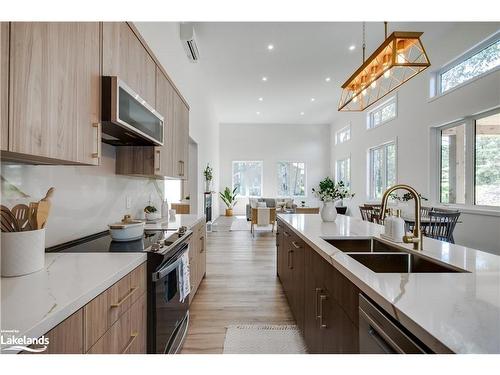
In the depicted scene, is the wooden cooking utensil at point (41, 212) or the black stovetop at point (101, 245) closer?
the wooden cooking utensil at point (41, 212)

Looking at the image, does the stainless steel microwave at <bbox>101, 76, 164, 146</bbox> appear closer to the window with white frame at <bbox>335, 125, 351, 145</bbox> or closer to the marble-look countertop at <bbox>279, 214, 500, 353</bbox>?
the marble-look countertop at <bbox>279, 214, 500, 353</bbox>

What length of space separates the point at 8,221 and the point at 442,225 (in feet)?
14.3

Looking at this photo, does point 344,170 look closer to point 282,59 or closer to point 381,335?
point 282,59

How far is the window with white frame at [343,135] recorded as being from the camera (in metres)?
9.01

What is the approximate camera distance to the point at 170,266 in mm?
1477

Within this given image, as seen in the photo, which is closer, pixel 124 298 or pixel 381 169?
pixel 124 298

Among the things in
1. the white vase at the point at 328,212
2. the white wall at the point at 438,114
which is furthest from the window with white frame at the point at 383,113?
the white vase at the point at 328,212

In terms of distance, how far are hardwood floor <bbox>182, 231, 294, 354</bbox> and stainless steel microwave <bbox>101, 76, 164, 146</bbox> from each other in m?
1.67

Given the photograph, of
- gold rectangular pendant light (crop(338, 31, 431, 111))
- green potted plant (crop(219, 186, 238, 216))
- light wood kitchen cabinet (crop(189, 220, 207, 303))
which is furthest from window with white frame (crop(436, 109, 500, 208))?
green potted plant (crop(219, 186, 238, 216))

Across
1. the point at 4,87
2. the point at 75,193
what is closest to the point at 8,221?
the point at 4,87

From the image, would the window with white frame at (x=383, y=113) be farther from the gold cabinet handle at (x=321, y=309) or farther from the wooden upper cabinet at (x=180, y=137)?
the gold cabinet handle at (x=321, y=309)

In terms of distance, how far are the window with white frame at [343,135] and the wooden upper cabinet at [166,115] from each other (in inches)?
308

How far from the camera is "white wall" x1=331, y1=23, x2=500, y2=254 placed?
357 cm
